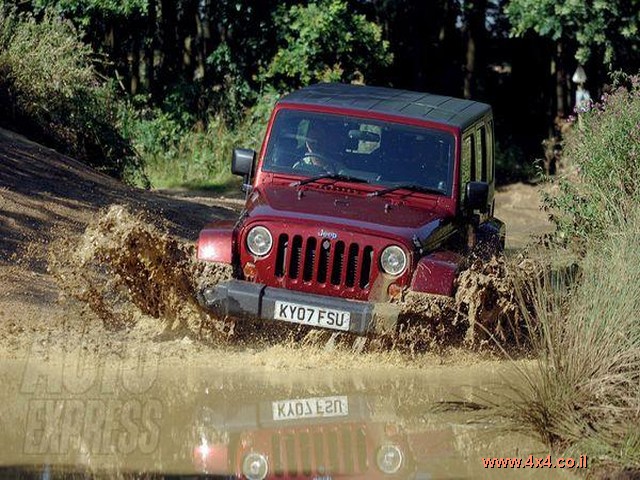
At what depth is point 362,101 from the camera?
412 inches

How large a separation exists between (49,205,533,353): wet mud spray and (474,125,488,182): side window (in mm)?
1609

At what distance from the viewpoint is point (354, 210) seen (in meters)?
9.33

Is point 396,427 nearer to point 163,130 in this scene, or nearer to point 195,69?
point 163,130

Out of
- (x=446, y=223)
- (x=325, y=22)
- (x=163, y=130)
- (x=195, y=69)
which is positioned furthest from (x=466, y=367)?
(x=195, y=69)

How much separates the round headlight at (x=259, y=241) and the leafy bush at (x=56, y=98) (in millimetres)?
8633

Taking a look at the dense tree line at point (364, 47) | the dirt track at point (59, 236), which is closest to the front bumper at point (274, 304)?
the dirt track at point (59, 236)

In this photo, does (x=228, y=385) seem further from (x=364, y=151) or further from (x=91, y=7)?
(x=91, y=7)

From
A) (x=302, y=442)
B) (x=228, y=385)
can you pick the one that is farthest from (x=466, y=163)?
(x=302, y=442)

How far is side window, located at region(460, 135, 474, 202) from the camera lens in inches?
397

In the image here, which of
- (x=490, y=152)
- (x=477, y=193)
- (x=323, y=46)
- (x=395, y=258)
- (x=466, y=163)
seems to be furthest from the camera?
(x=323, y=46)

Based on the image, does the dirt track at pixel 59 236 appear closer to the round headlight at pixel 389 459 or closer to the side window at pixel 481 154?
the round headlight at pixel 389 459

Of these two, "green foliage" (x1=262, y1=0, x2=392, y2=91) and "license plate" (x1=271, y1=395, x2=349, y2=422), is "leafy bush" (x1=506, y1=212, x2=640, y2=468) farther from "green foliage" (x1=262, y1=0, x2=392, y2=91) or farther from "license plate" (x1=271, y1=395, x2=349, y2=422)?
"green foliage" (x1=262, y1=0, x2=392, y2=91)

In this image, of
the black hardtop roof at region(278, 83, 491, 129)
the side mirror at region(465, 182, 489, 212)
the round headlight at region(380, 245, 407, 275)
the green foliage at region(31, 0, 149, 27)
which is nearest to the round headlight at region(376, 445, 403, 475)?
Result: the round headlight at region(380, 245, 407, 275)

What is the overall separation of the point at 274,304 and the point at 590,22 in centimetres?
1561
